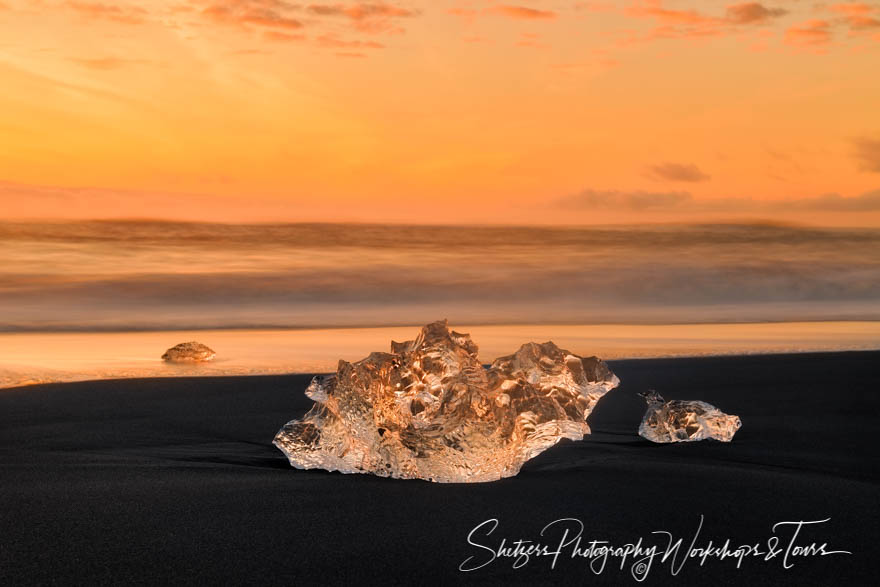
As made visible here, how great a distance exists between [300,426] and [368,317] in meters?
12.2

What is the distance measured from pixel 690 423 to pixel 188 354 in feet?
18.7

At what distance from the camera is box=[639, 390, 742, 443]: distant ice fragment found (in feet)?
14.2

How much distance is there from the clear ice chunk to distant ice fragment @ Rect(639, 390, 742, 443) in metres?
0.77

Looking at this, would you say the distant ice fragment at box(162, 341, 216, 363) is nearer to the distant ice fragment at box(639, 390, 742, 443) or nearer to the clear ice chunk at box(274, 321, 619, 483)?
the clear ice chunk at box(274, 321, 619, 483)

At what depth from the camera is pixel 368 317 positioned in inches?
626

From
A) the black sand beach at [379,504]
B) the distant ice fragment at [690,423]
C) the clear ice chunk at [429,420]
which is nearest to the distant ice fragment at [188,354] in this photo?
the black sand beach at [379,504]

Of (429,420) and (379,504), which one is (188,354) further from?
(379,504)

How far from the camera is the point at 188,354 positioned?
8.80 metres

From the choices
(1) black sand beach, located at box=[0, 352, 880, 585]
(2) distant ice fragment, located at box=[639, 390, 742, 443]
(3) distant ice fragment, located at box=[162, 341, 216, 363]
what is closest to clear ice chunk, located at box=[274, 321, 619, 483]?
(1) black sand beach, located at box=[0, 352, 880, 585]

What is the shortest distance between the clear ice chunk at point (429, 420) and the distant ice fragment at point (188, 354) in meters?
5.22

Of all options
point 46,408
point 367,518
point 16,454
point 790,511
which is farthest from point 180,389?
point 790,511

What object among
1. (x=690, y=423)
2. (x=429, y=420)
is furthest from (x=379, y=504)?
(x=690, y=423)

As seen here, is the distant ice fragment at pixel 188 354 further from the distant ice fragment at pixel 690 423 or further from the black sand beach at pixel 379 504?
the distant ice fragment at pixel 690 423

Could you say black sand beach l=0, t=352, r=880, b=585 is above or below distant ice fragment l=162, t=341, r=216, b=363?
A: below
